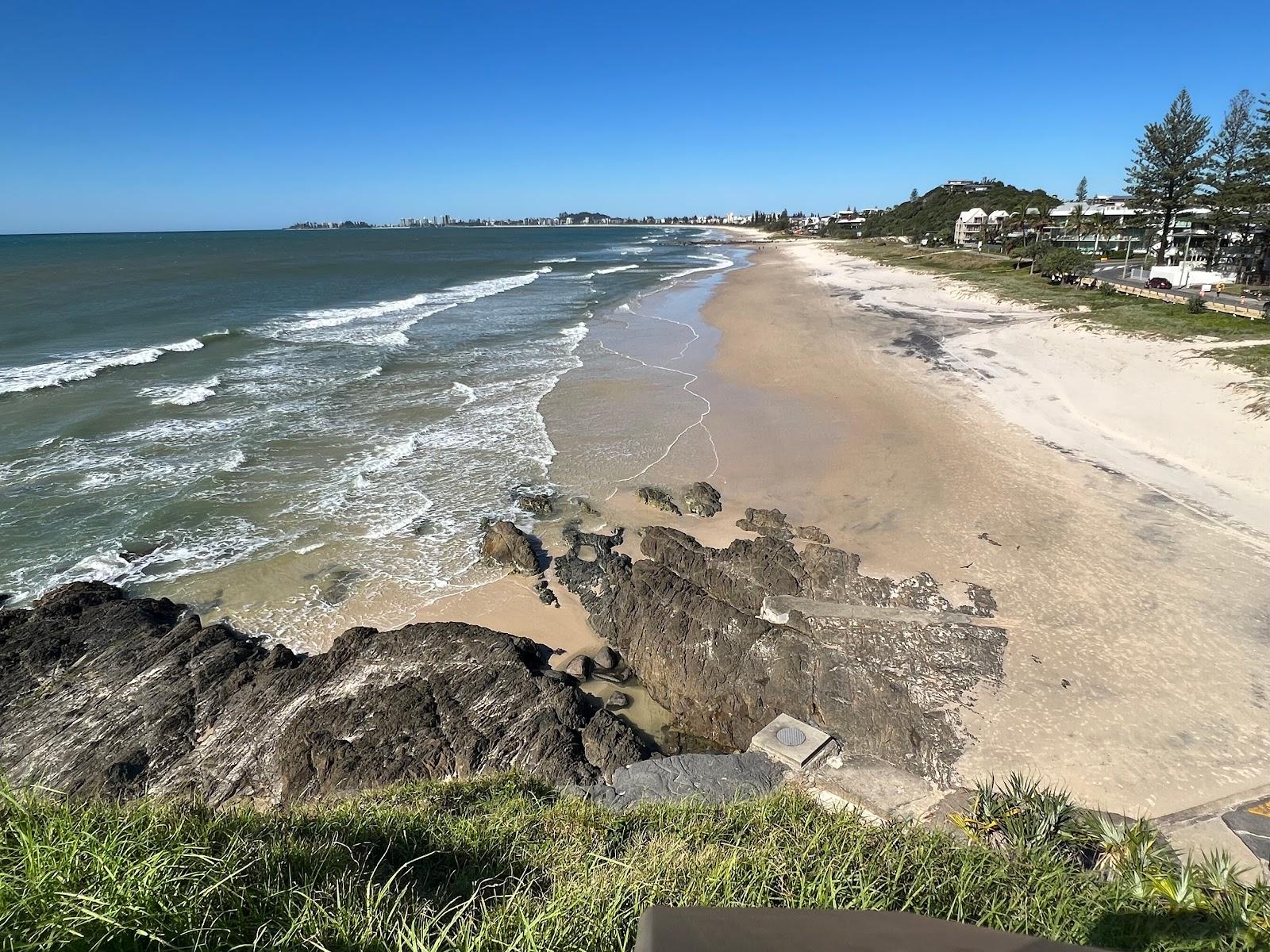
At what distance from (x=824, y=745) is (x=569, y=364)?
22.8 meters

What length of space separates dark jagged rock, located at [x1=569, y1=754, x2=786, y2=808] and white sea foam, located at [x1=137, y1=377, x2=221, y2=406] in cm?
2247

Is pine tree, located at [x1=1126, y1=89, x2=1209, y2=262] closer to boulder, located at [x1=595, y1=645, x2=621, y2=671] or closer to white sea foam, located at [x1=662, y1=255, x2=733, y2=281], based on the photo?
white sea foam, located at [x1=662, y1=255, x2=733, y2=281]

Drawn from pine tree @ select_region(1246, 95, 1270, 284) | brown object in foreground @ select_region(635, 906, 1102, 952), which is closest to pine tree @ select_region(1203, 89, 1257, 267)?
pine tree @ select_region(1246, 95, 1270, 284)

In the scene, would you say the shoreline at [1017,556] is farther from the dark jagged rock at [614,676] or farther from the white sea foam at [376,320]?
the white sea foam at [376,320]

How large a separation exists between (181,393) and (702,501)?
2063cm

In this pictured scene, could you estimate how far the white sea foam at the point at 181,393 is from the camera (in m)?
23.1

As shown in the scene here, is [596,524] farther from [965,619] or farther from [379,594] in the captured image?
[965,619]

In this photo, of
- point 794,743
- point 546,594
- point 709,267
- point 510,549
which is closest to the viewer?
point 794,743

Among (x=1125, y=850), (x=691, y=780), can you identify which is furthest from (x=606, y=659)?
(x=1125, y=850)

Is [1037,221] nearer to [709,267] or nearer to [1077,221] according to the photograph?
[1077,221]

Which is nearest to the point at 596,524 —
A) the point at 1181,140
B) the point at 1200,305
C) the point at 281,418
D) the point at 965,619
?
the point at 965,619

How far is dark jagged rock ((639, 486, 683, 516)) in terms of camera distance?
15.0 m

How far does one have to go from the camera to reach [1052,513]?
1391cm

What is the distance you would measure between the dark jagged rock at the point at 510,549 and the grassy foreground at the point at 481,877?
7.02 meters
